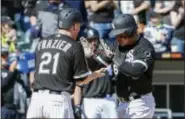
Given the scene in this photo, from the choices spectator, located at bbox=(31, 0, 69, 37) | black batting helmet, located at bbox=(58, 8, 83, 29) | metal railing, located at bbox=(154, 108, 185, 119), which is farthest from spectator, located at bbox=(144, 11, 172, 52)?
black batting helmet, located at bbox=(58, 8, 83, 29)

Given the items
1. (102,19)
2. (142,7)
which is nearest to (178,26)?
(142,7)

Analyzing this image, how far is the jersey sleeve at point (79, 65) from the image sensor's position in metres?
6.99

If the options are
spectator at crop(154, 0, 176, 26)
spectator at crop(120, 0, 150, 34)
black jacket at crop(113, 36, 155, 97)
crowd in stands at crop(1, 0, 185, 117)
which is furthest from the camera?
spectator at crop(154, 0, 176, 26)

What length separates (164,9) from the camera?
12.2m

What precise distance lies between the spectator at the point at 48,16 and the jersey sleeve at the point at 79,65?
428cm

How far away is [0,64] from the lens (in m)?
10.6

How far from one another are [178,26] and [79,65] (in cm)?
530

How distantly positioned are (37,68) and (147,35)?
16.0 ft

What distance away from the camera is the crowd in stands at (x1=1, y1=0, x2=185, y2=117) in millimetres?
11531

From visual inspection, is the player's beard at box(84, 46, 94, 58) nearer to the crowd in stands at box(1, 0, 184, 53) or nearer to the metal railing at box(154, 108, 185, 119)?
the crowd in stands at box(1, 0, 184, 53)

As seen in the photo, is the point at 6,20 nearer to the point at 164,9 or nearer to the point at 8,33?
the point at 8,33

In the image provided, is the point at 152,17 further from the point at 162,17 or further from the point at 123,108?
the point at 123,108

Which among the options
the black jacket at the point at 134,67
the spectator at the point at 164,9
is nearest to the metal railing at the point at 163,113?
the spectator at the point at 164,9

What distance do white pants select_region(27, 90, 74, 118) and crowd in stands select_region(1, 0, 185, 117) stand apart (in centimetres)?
428
